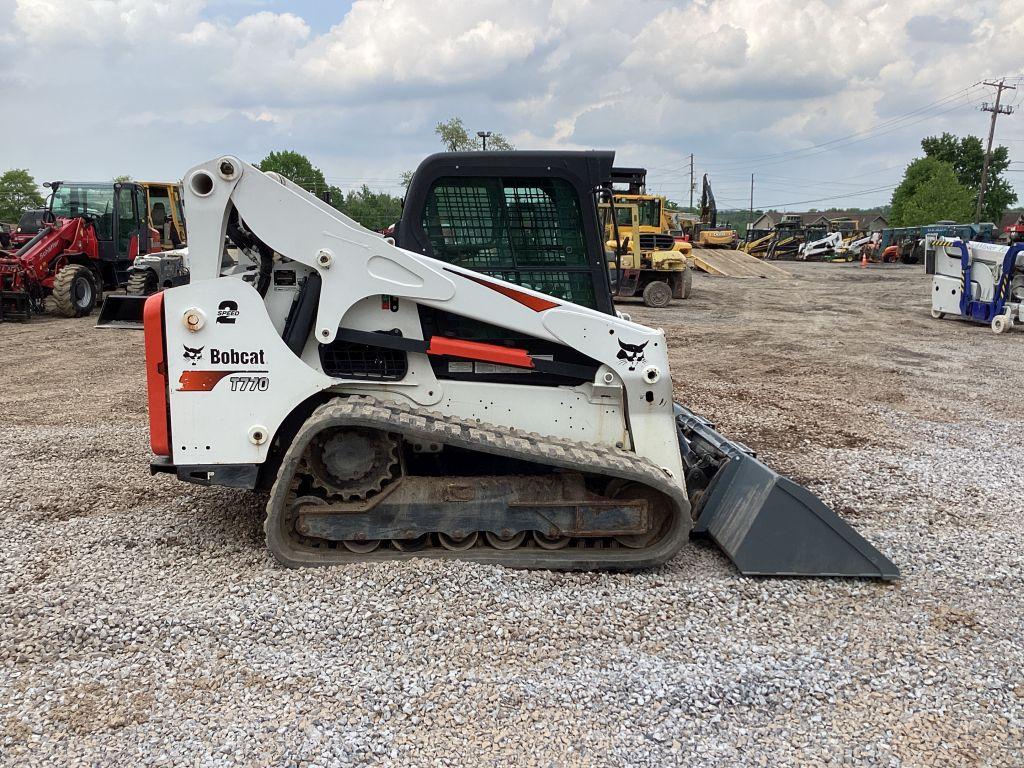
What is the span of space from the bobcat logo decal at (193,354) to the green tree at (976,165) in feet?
259

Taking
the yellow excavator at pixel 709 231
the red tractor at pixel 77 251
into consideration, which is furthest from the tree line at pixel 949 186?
the red tractor at pixel 77 251

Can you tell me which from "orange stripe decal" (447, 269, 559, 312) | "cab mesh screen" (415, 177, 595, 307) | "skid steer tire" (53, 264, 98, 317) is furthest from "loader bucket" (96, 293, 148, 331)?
"skid steer tire" (53, 264, 98, 317)

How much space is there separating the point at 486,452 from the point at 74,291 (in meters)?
14.6

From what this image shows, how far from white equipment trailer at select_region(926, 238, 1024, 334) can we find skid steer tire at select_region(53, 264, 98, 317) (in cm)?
1765

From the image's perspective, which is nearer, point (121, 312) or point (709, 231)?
point (121, 312)

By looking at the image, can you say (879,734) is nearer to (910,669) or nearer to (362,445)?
(910,669)

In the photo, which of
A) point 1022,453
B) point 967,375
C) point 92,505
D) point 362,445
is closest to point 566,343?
point 362,445

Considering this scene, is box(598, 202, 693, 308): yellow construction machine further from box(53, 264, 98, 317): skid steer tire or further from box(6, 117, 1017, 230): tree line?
box(6, 117, 1017, 230): tree line

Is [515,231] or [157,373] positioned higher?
[515,231]

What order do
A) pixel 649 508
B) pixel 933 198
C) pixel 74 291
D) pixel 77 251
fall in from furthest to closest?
pixel 933 198 → pixel 77 251 → pixel 74 291 → pixel 649 508

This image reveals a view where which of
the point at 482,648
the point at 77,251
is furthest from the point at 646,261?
the point at 482,648

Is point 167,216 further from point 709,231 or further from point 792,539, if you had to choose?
point 709,231

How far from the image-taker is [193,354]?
4297mm

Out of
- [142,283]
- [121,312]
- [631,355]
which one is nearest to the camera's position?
[631,355]
